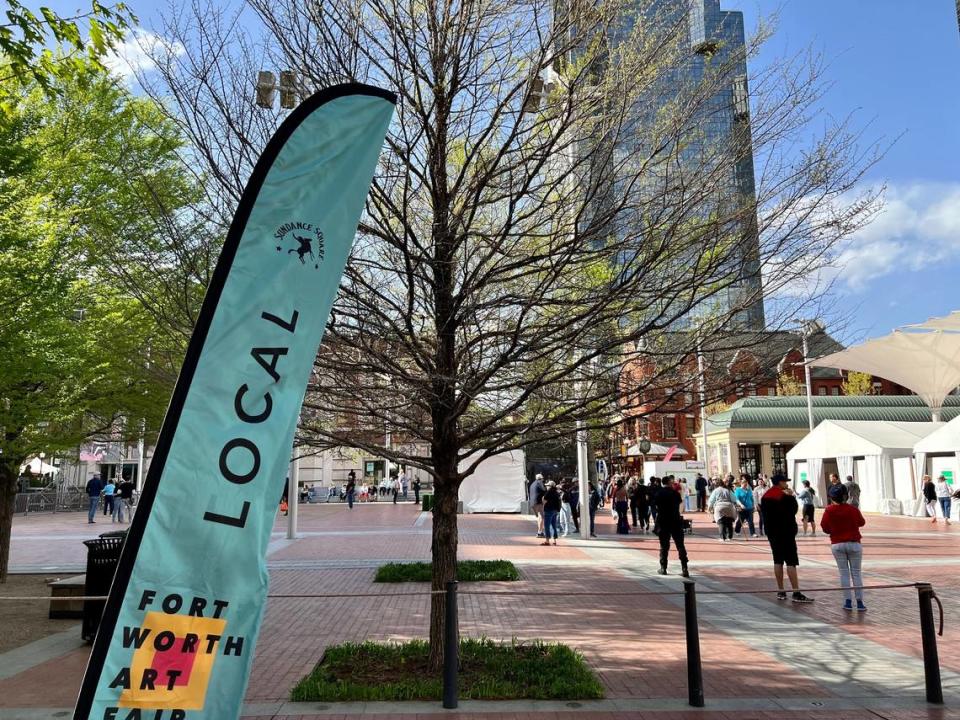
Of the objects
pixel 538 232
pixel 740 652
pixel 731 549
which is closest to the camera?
pixel 538 232

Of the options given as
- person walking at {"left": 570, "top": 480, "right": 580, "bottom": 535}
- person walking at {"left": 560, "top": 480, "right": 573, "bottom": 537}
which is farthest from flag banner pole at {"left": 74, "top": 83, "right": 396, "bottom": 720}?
person walking at {"left": 570, "top": 480, "right": 580, "bottom": 535}

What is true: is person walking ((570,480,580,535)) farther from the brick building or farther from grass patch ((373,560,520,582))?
the brick building

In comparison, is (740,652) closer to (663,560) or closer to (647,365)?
(647,365)

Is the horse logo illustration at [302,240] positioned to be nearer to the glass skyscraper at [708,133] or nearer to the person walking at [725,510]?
the glass skyscraper at [708,133]

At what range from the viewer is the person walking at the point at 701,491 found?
30.6 meters

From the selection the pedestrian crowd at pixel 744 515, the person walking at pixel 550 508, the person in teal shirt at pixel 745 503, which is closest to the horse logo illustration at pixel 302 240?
the pedestrian crowd at pixel 744 515

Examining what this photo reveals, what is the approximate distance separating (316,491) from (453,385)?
4514 cm

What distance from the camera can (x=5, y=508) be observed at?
41.3ft

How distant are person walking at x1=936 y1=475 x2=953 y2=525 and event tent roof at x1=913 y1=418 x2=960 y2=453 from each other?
1.09m

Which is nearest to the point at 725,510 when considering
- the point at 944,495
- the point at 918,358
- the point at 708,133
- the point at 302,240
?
the point at 944,495

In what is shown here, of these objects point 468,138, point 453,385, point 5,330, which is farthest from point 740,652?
point 5,330

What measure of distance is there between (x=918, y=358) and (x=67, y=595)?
37.9 m

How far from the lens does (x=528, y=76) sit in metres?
6.06

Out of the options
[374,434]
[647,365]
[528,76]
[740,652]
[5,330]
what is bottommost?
[740,652]
